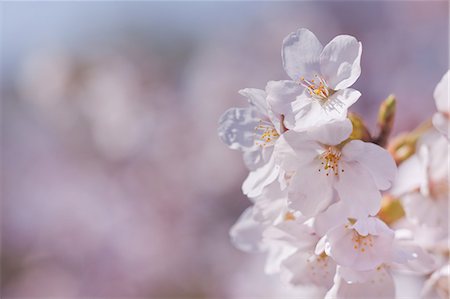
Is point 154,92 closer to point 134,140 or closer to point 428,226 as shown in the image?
point 134,140

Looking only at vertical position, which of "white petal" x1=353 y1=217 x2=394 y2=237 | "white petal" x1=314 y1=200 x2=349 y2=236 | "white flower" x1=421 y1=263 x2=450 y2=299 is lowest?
"white flower" x1=421 y1=263 x2=450 y2=299

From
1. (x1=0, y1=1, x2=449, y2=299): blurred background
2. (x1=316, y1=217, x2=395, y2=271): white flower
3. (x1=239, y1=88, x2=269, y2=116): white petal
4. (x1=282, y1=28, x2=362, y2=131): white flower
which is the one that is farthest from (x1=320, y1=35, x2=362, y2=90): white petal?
(x1=0, y1=1, x2=449, y2=299): blurred background

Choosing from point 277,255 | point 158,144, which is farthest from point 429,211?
point 158,144

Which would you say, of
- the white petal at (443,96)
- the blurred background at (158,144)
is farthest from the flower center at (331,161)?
the blurred background at (158,144)

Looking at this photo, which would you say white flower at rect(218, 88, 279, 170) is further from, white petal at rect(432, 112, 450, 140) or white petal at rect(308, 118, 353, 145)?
white petal at rect(432, 112, 450, 140)

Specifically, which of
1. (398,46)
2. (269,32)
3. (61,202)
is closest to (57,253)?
(61,202)

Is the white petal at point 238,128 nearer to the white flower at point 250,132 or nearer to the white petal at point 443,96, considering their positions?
the white flower at point 250,132
